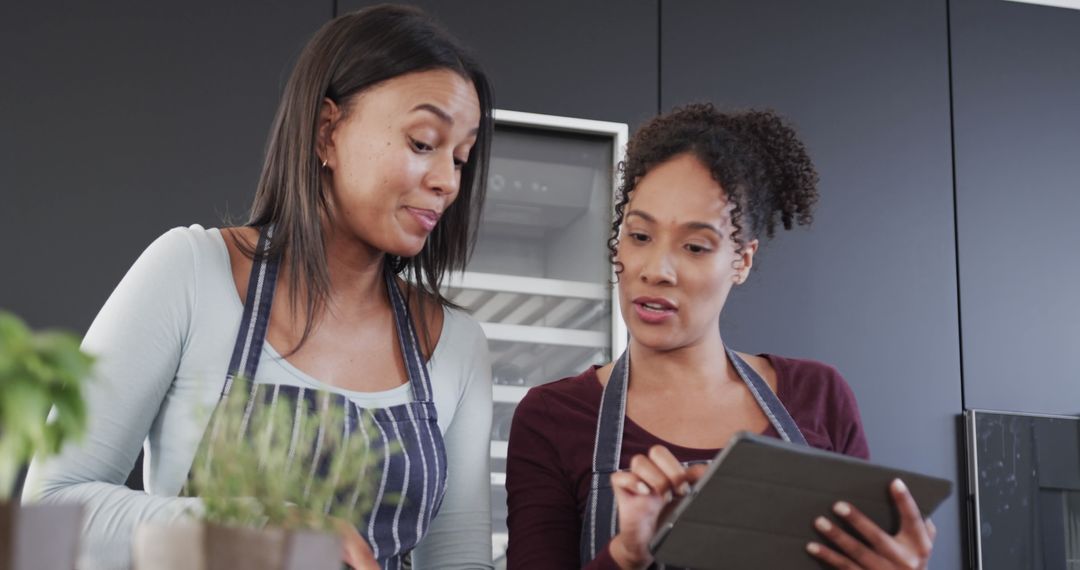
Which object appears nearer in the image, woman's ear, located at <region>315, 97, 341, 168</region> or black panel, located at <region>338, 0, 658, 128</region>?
woman's ear, located at <region>315, 97, 341, 168</region>

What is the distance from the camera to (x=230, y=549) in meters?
0.63

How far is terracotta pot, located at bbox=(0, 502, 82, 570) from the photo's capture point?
0.57 metres

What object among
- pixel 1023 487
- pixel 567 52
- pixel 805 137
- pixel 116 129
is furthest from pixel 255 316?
pixel 1023 487

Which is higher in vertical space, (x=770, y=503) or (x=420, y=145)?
(x=420, y=145)

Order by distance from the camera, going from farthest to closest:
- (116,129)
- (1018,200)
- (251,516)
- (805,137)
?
(1018,200) < (805,137) < (116,129) < (251,516)

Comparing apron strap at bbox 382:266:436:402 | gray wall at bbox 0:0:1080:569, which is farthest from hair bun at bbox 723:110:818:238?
gray wall at bbox 0:0:1080:569

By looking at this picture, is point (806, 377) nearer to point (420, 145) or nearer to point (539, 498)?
point (539, 498)

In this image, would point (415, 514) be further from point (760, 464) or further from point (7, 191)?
point (7, 191)

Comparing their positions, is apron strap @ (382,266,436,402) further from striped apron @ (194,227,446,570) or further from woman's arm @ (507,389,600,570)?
woman's arm @ (507,389,600,570)

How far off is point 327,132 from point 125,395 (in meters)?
0.47

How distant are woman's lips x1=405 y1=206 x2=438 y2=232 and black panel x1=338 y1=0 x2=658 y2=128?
156 centimetres

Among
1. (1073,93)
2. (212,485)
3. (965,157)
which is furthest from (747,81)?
(212,485)

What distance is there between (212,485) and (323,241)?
99 cm

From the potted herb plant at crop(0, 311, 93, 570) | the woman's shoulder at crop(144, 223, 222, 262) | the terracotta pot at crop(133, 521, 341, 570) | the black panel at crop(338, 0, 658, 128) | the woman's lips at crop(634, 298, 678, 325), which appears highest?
the black panel at crop(338, 0, 658, 128)
